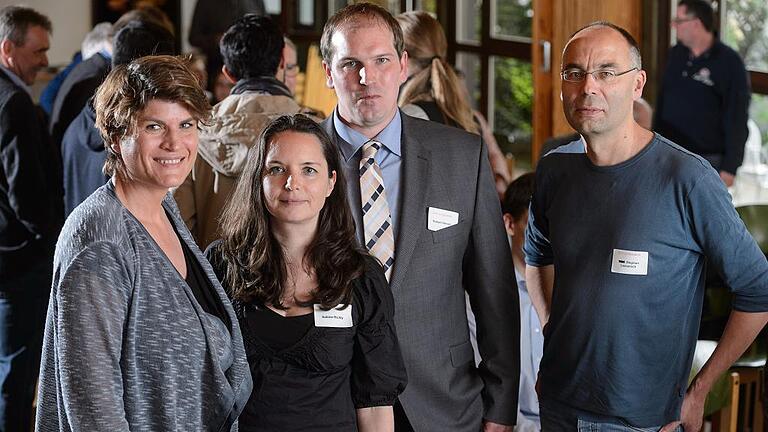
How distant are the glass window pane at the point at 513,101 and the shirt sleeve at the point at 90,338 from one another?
6196 mm

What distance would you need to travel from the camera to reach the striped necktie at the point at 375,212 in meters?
2.52

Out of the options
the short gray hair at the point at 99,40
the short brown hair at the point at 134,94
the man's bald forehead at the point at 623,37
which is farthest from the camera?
the short gray hair at the point at 99,40

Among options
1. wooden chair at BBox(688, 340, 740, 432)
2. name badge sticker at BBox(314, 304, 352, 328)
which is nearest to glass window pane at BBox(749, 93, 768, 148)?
wooden chair at BBox(688, 340, 740, 432)

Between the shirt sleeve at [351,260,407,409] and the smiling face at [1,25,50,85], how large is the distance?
301 centimetres

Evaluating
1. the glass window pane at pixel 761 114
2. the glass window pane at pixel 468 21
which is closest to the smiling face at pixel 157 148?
the glass window pane at pixel 761 114

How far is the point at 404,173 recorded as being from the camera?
2.57 meters

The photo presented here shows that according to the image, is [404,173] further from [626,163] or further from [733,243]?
[733,243]

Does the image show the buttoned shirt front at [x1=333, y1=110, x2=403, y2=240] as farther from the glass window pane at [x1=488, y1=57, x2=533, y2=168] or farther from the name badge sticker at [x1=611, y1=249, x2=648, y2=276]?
the glass window pane at [x1=488, y1=57, x2=533, y2=168]

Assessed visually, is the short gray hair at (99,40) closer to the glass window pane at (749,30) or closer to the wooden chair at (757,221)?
the wooden chair at (757,221)

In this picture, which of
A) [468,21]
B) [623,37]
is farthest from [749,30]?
[623,37]

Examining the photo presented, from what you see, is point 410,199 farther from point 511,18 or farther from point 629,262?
point 511,18

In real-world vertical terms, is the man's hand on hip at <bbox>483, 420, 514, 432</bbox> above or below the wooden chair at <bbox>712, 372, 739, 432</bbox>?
above

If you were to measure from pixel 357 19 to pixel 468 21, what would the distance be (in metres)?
6.31

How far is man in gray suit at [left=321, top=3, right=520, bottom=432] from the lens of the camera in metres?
2.52
